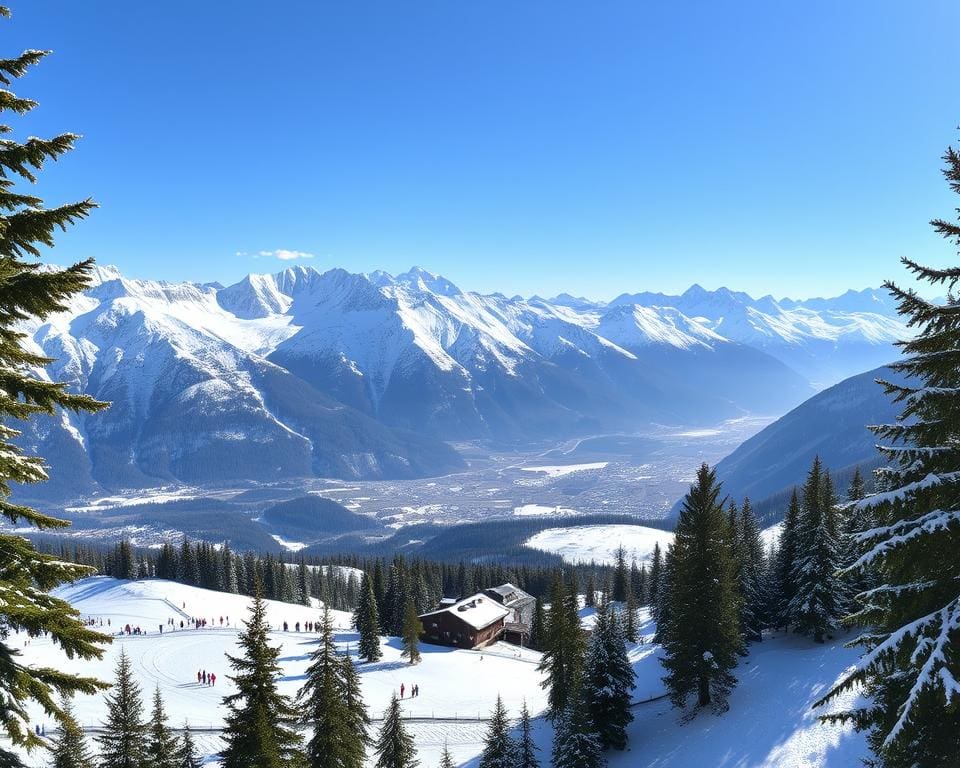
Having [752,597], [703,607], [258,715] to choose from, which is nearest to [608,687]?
[703,607]

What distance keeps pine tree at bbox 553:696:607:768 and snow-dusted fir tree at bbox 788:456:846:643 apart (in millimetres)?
20962

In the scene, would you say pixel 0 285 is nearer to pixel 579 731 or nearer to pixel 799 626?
pixel 579 731

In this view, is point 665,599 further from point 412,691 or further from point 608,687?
point 412,691

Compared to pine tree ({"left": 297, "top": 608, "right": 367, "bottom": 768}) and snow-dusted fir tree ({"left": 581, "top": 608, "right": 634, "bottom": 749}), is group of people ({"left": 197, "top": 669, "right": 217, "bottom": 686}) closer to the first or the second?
snow-dusted fir tree ({"left": 581, "top": 608, "right": 634, "bottom": 749})

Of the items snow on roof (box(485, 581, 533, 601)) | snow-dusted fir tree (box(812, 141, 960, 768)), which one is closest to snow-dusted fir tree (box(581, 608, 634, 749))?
snow-dusted fir tree (box(812, 141, 960, 768))

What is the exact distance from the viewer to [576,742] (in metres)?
34.5

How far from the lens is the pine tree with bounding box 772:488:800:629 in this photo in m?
50.9

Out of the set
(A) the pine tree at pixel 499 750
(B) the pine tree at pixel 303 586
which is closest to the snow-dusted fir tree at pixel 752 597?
(A) the pine tree at pixel 499 750

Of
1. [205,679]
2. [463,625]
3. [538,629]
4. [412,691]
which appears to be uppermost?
[205,679]

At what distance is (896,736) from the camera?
383 inches

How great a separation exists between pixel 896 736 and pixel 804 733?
2843 cm

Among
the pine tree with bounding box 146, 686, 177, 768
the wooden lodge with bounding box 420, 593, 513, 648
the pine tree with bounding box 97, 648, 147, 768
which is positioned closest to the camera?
the pine tree with bounding box 97, 648, 147, 768

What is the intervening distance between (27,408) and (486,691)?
187ft

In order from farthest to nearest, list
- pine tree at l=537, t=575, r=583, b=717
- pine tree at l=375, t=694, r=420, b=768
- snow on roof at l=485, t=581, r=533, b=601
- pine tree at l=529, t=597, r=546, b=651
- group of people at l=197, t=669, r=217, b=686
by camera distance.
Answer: snow on roof at l=485, t=581, r=533, b=601 → pine tree at l=529, t=597, r=546, b=651 → group of people at l=197, t=669, r=217, b=686 → pine tree at l=537, t=575, r=583, b=717 → pine tree at l=375, t=694, r=420, b=768
